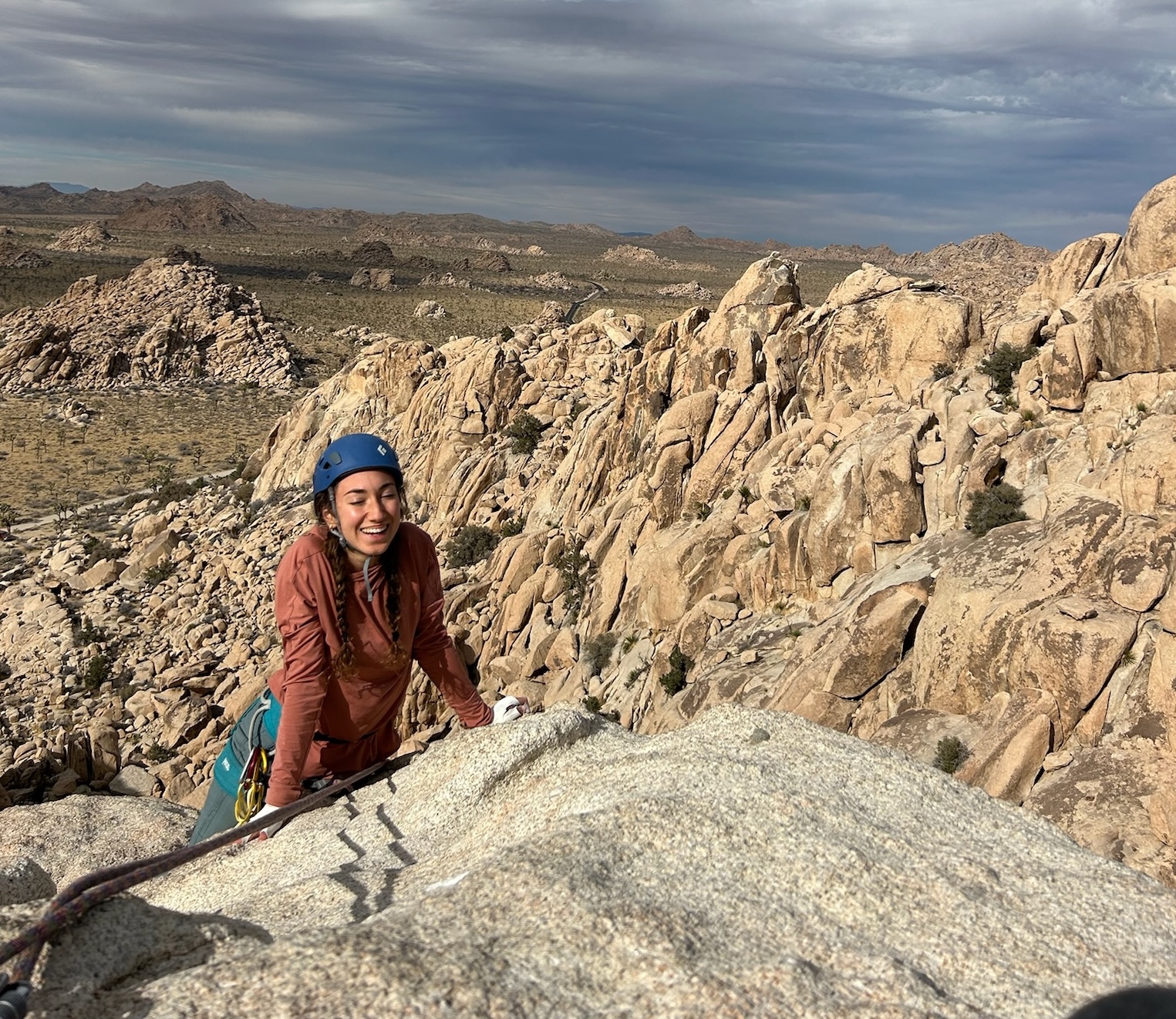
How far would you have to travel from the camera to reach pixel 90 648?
2736 centimetres

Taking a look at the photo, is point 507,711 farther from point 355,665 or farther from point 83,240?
point 83,240

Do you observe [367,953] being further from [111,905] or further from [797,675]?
[797,675]

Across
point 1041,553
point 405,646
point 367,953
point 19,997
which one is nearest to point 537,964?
point 367,953

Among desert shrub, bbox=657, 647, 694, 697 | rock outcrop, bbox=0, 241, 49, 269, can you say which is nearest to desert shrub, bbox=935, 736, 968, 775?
desert shrub, bbox=657, 647, 694, 697

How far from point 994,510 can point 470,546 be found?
54.7 ft

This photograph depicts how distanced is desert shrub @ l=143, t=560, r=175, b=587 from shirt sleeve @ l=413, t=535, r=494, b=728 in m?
29.9

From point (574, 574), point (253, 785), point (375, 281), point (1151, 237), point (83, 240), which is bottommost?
point (574, 574)

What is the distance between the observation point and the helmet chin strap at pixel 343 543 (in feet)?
18.4

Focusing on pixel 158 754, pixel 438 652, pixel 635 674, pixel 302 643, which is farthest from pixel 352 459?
pixel 158 754

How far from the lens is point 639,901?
4086 mm

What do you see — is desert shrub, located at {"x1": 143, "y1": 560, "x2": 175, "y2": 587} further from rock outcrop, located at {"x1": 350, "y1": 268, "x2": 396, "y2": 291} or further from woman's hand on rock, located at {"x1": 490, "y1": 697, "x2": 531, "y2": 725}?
rock outcrop, located at {"x1": 350, "y1": 268, "x2": 396, "y2": 291}

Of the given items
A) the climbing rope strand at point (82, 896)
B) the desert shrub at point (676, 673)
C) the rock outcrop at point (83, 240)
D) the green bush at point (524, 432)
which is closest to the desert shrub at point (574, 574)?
the desert shrub at point (676, 673)

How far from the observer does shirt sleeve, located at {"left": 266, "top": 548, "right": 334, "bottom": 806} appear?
5613 mm

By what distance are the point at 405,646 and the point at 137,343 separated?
73.3 meters
